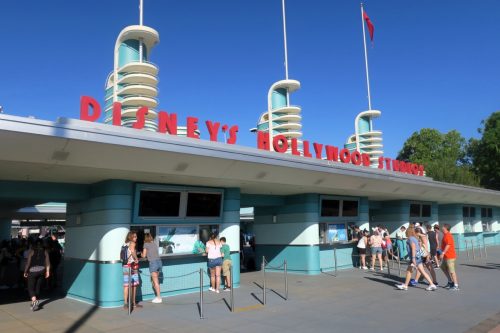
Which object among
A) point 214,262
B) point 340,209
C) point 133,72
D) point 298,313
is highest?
point 133,72

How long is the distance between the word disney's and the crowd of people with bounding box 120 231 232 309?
2816 mm

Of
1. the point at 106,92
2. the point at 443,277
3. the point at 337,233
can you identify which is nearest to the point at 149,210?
the point at 337,233

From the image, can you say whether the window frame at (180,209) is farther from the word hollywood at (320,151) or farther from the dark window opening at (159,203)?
the word hollywood at (320,151)

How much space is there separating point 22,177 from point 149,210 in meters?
3.26

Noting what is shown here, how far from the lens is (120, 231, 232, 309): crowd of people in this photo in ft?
32.0

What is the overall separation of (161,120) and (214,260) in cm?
430

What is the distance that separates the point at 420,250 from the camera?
12117 mm

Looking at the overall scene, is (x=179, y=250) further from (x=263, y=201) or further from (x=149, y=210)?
(x=263, y=201)

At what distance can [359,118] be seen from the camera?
119 ft

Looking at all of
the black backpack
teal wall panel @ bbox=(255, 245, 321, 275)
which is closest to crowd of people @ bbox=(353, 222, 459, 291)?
teal wall panel @ bbox=(255, 245, 321, 275)

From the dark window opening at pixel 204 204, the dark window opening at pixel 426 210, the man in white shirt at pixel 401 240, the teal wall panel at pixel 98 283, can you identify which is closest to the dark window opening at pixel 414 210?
the dark window opening at pixel 426 210

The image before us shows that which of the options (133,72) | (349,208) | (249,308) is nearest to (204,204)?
(249,308)

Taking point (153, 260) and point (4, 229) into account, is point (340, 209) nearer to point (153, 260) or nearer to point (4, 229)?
point (153, 260)

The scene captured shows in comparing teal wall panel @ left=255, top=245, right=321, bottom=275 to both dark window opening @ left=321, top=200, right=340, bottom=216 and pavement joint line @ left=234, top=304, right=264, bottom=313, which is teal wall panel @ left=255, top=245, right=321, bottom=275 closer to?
dark window opening @ left=321, top=200, right=340, bottom=216
